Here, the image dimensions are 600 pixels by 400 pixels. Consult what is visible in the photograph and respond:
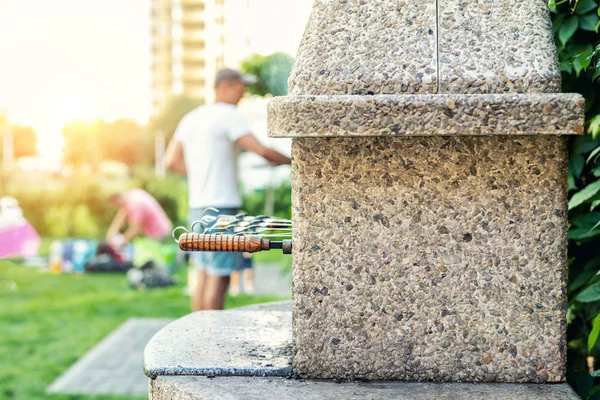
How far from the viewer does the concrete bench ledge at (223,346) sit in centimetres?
162

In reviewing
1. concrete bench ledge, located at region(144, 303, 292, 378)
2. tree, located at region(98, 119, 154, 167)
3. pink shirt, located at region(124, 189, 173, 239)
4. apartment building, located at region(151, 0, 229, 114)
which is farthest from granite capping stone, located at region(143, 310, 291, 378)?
apartment building, located at region(151, 0, 229, 114)

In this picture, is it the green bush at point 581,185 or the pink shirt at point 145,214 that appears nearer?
the green bush at point 581,185

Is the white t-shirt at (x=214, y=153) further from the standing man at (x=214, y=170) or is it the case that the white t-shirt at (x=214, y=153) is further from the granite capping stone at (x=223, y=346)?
the granite capping stone at (x=223, y=346)

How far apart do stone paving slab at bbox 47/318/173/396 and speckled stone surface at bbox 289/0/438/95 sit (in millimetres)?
3607

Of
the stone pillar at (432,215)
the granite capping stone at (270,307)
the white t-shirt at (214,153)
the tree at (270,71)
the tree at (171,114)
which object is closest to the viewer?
the stone pillar at (432,215)

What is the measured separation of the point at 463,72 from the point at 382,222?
0.39 metres

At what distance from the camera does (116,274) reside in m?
9.89

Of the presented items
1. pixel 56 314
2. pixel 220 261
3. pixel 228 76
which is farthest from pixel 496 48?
pixel 56 314

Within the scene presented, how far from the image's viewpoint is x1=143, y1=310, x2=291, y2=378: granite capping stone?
1.62 meters

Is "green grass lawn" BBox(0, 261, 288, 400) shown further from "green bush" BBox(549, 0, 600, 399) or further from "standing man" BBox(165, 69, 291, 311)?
"green bush" BBox(549, 0, 600, 399)

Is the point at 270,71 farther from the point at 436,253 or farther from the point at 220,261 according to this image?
the point at 436,253

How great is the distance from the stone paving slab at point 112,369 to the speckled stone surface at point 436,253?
11.2 ft

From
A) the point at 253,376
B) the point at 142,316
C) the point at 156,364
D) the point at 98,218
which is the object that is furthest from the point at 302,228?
the point at 98,218

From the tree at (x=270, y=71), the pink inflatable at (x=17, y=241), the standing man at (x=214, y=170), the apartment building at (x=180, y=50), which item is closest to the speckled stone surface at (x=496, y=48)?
the standing man at (x=214, y=170)
